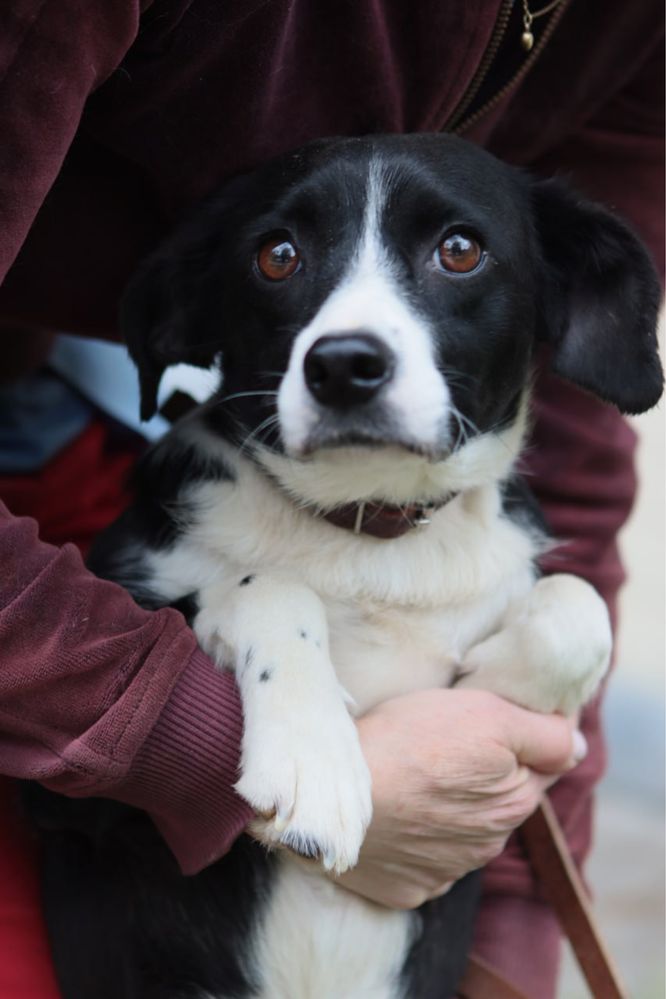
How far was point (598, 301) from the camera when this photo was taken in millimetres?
1712

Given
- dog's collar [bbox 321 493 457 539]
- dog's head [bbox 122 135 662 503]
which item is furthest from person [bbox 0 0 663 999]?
dog's collar [bbox 321 493 457 539]

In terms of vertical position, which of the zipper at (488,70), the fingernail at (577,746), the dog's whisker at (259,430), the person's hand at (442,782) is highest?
the zipper at (488,70)

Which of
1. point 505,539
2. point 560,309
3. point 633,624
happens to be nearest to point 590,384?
point 560,309

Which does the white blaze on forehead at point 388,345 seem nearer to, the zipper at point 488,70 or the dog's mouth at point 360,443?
the dog's mouth at point 360,443

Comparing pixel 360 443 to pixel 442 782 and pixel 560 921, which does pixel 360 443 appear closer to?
pixel 442 782

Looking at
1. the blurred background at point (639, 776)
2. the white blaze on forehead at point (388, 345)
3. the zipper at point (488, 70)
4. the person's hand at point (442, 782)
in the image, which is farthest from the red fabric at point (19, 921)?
the blurred background at point (639, 776)

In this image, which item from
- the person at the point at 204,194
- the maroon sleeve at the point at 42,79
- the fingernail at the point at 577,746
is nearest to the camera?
the maroon sleeve at the point at 42,79

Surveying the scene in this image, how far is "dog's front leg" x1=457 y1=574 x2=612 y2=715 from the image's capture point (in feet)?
5.32

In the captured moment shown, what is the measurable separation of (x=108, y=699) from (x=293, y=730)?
0.65ft

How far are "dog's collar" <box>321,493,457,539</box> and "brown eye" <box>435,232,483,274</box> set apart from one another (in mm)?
324

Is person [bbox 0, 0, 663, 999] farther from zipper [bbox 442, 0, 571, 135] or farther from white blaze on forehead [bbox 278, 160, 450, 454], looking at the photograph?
white blaze on forehead [bbox 278, 160, 450, 454]

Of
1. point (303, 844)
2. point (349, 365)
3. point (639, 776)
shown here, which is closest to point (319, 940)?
point (303, 844)

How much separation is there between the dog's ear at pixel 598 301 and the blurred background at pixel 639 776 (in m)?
1.43

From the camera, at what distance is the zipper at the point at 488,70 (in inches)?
65.4
